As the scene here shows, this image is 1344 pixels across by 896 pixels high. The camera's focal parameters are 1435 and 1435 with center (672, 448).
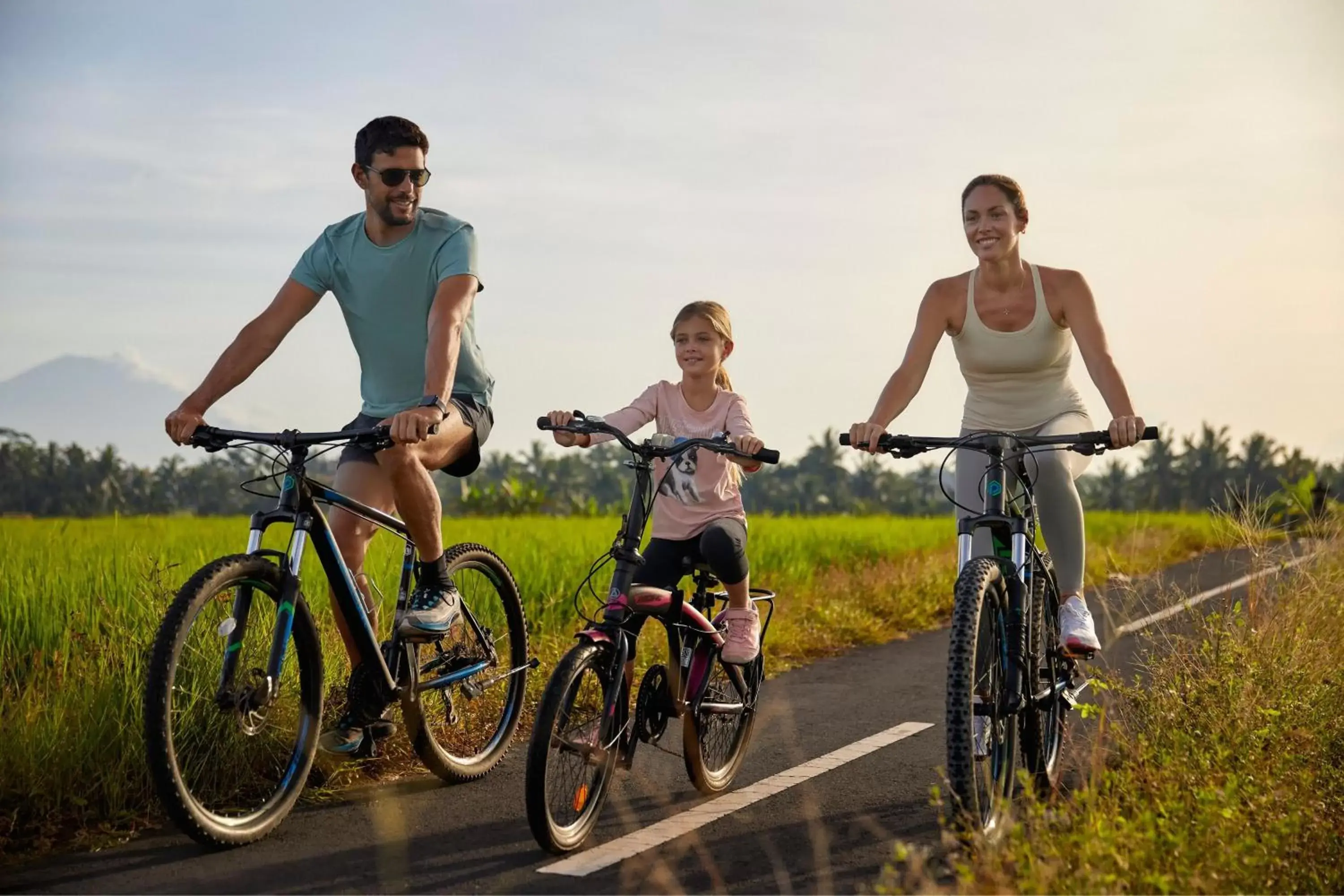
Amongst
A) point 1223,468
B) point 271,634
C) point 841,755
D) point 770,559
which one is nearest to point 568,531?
point 770,559

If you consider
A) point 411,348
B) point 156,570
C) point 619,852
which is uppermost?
point 411,348

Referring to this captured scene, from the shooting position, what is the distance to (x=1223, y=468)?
4750 cm

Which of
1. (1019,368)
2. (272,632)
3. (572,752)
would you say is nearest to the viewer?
(572,752)

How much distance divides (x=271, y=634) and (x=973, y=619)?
8.07ft

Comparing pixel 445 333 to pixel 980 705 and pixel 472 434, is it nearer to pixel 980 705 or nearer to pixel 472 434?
pixel 472 434

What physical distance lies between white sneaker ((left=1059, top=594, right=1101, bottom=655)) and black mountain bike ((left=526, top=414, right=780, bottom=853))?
115 centimetres

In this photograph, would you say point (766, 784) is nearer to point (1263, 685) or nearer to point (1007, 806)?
point (1007, 806)

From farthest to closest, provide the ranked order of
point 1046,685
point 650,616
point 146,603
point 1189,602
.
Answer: point 1189,602 → point 146,603 → point 1046,685 → point 650,616

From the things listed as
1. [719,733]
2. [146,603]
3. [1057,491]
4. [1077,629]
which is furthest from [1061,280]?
[146,603]

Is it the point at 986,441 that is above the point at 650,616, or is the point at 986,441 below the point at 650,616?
above

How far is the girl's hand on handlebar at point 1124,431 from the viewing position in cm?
502

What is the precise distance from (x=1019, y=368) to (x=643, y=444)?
161cm

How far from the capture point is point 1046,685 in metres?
5.58

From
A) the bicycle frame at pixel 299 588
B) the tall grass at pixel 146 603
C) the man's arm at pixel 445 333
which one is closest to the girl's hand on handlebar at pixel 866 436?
the man's arm at pixel 445 333
